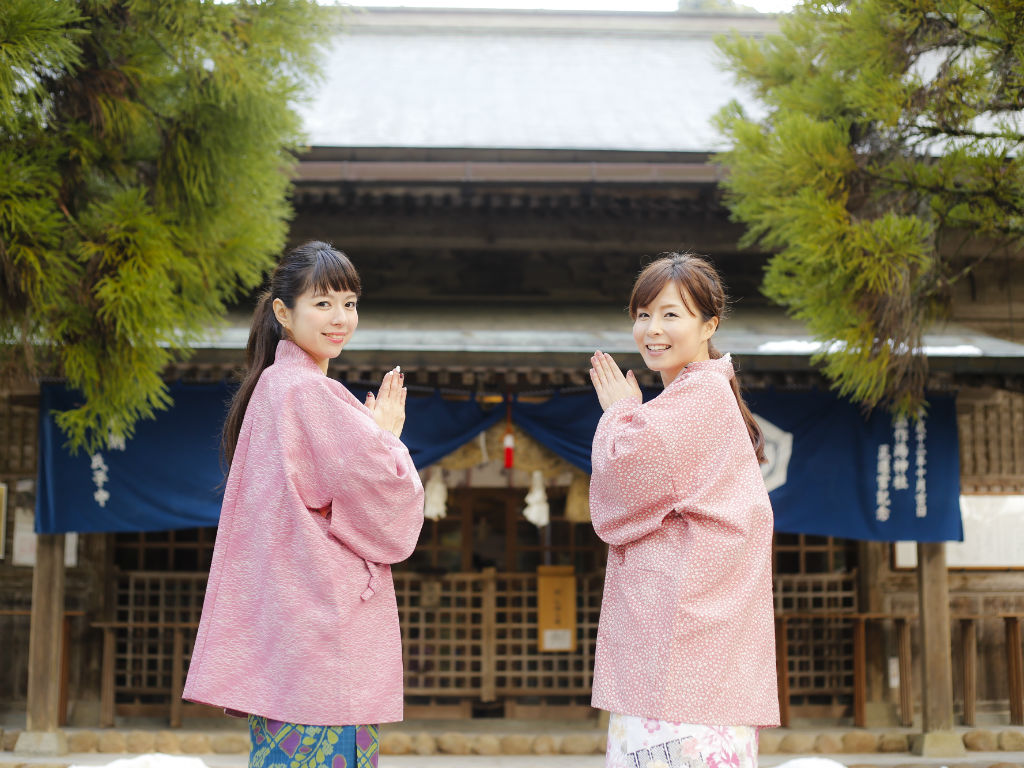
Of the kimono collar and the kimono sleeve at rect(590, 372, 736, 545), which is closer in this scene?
the kimono sleeve at rect(590, 372, 736, 545)

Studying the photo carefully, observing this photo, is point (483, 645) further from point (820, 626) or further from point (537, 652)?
point (820, 626)

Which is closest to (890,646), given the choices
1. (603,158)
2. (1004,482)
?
(1004,482)

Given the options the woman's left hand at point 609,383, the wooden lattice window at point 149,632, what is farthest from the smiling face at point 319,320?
the wooden lattice window at point 149,632

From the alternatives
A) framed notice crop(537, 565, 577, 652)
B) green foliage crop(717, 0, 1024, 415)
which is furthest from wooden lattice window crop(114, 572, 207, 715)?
green foliage crop(717, 0, 1024, 415)

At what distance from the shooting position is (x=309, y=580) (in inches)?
102

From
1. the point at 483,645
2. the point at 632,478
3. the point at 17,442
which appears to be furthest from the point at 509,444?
the point at 632,478

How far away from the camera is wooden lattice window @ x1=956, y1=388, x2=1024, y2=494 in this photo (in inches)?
350

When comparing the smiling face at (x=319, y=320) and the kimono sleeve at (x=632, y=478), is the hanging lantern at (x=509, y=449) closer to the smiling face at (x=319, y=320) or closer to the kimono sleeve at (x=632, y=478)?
the smiling face at (x=319, y=320)

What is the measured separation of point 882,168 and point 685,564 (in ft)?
14.0

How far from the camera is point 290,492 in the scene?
8.58 ft

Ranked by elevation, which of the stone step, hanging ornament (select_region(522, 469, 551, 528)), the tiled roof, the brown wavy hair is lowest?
the stone step

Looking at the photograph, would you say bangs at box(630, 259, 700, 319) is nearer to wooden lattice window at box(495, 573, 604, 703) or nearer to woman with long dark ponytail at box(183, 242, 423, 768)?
woman with long dark ponytail at box(183, 242, 423, 768)

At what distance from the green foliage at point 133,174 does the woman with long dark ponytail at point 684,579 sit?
3289 mm

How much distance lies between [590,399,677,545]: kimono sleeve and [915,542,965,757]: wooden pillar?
19.6 feet
